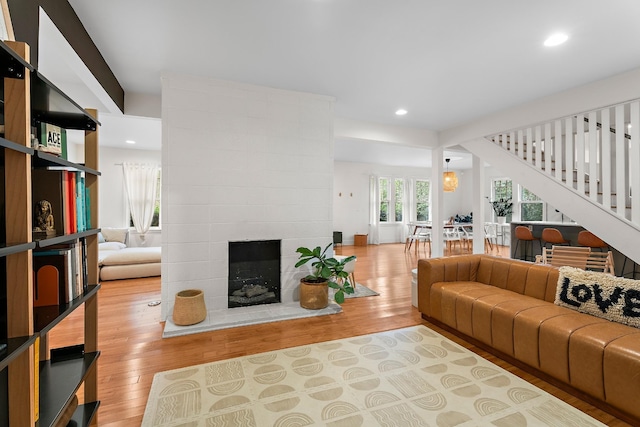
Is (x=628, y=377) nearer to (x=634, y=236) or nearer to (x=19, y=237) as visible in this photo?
(x=634, y=236)

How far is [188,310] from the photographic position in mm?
2957

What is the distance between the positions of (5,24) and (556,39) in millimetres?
3560

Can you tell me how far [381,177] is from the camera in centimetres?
983

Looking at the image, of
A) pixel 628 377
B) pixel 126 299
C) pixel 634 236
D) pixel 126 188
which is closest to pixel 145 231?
pixel 126 188

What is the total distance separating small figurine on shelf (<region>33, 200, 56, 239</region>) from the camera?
1.30m

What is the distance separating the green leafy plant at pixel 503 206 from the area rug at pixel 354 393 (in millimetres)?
7959

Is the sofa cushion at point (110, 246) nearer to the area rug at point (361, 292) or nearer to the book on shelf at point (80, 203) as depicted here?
the area rug at point (361, 292)

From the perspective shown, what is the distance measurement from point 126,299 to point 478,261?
14.5 ft

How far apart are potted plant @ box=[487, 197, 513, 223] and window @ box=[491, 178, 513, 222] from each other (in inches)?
3.6

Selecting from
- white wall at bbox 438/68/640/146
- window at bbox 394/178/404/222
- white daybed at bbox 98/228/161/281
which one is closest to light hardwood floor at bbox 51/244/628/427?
white daybed at bbox 98/228/161/281

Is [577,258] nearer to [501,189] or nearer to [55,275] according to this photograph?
[55,275]

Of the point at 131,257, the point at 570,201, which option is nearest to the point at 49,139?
the point at 131,257

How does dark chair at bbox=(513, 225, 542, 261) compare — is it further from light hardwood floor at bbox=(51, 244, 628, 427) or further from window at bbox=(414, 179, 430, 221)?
window at bbox=(414, 179, 430, 221)

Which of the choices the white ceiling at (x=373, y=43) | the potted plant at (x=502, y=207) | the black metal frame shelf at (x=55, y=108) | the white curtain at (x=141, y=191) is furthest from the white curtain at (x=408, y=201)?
the black metal frame shelf at (x=55, y=108)
